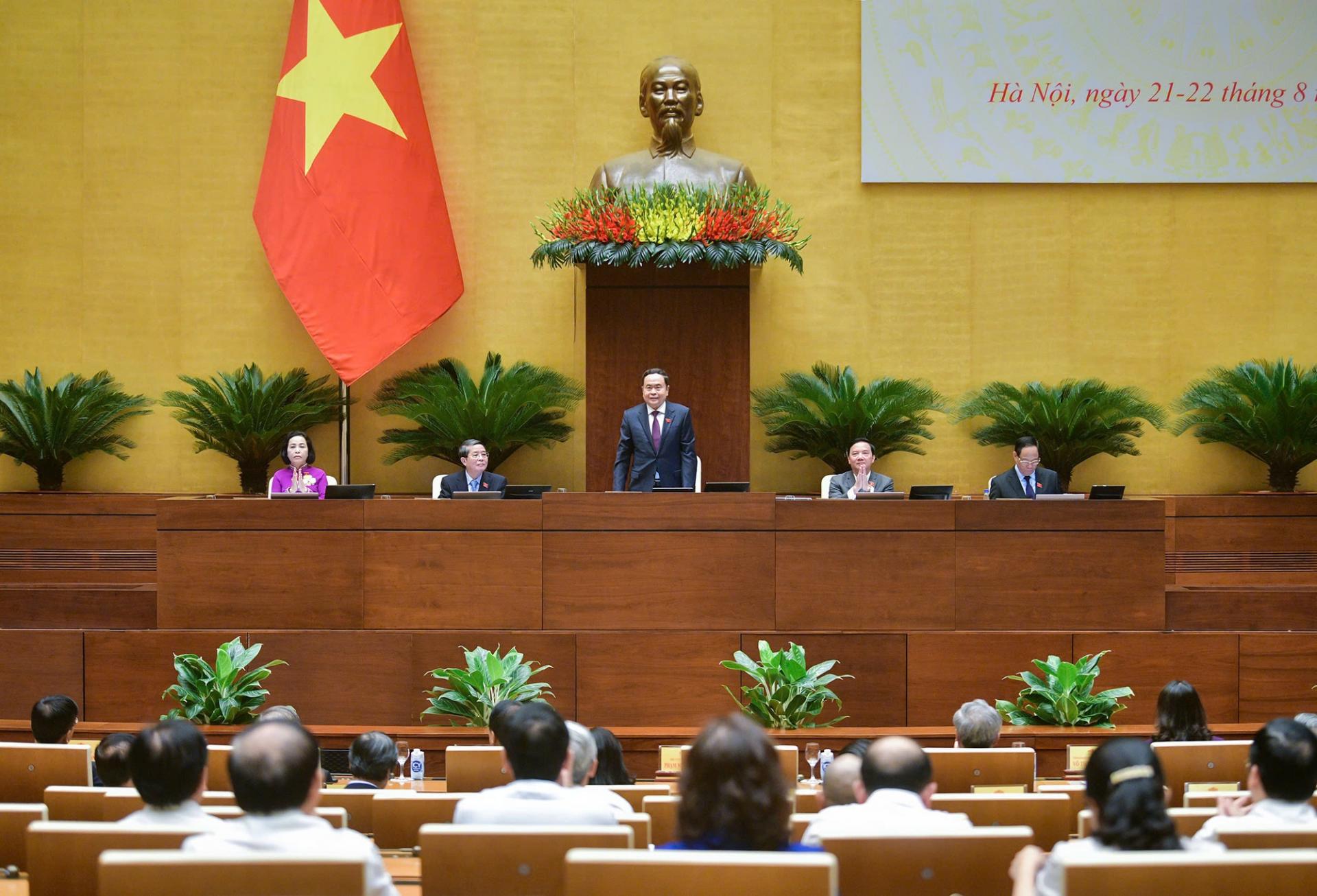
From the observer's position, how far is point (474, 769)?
13.4ft

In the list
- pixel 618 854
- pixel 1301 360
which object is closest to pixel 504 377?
pixel 1301 360

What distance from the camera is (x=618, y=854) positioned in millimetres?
2270

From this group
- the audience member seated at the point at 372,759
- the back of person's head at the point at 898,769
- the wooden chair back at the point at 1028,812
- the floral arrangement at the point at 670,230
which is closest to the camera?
the back of person's head at the point at 898,769

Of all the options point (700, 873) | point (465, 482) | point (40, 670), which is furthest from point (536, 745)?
point (465, 482)

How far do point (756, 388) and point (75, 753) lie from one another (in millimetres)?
6490

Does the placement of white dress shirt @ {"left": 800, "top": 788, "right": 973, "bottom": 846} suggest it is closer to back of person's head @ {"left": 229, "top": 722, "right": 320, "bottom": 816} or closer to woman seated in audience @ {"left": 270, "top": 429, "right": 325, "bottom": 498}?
back of person's head @ {"left": 229, "top": 722, "right": 320, "bottom": 816}

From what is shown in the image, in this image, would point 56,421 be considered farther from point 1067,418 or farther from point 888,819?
point 888,819

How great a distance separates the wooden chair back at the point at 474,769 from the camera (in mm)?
4055

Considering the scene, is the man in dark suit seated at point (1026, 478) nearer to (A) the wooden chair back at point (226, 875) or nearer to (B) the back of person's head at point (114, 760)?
(B) the back of person's head at point (114, 760)

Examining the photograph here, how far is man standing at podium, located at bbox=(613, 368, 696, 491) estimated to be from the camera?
761cm

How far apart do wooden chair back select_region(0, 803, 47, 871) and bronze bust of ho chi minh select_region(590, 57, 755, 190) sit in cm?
655

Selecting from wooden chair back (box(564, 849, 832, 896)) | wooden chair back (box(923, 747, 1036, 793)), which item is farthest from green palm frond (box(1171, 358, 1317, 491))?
wooden chair back (box(564, 849, 832, 896))

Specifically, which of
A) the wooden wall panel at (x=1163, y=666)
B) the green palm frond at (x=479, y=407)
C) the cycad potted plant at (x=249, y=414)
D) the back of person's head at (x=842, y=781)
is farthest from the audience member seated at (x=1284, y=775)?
the cycad potted plant at (x=249, y=414)

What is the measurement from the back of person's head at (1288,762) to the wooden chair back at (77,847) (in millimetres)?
2338
